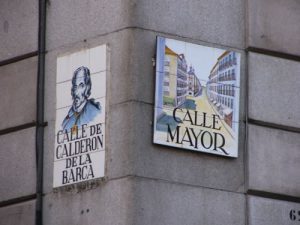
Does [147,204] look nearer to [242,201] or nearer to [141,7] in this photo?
[242,201]

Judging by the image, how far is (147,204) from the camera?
18.0 metres

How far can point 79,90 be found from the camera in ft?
62.0

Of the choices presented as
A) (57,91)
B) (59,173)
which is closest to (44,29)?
(57,91)

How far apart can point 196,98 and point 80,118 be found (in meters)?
1.62

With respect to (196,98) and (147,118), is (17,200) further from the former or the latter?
(196,98)

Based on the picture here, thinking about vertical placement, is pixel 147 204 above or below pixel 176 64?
below

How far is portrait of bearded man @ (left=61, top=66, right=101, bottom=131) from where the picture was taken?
18.7m

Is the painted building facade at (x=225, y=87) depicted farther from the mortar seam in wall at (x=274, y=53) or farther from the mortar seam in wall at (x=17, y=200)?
the mortar seam in wall at (x=17, y=200)

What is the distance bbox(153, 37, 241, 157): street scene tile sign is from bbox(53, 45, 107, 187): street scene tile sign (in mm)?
802

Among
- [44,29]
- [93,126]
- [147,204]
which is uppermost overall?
[44,29]

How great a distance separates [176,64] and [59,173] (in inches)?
87.3

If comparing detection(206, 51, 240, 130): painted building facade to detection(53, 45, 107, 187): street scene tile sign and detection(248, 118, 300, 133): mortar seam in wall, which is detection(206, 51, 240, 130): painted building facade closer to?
detection(248, 118, 300, 133): mortar seam in wall

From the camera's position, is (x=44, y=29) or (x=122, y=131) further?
(x=44, y=29)

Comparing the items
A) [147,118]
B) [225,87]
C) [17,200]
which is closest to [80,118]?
[147,118]
